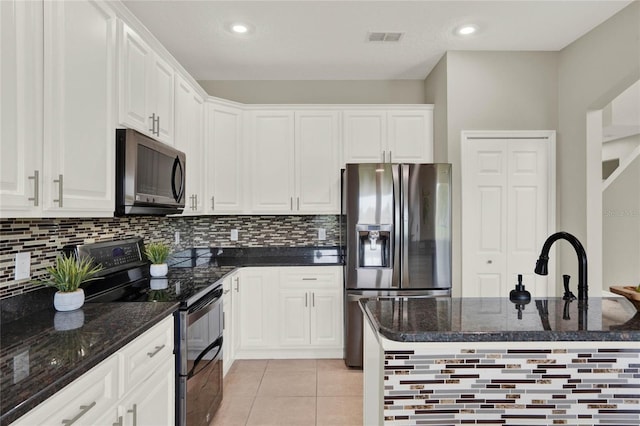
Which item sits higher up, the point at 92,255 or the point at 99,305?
the point at 92,255

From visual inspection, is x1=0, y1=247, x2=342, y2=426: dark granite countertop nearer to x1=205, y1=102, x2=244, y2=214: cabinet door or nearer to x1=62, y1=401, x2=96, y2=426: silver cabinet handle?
x1=62, y1=401, x2=96, y2=426: silver cabinet handle

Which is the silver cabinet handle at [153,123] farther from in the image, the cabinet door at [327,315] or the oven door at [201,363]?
the cabinet door at [327,315]

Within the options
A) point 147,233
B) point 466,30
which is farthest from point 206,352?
point 466,30

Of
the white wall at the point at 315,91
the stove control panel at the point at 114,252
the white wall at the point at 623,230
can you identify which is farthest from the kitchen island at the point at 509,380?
the white wall at the point at 623,230

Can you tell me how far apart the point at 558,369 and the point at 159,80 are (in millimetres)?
2674

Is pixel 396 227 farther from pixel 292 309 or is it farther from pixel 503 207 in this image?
pixel 292 309

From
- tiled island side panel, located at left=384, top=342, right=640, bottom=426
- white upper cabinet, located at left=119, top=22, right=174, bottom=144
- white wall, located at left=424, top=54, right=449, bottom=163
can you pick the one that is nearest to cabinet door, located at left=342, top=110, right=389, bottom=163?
white wall, located at left=424, top=54, right=449, bottom=163

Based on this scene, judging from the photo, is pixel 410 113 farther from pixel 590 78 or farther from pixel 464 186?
pixel 590 78

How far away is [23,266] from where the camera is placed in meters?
1.71

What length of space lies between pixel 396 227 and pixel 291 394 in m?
1.55

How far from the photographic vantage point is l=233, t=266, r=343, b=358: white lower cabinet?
3426 millimetres

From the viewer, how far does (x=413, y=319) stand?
1376mm

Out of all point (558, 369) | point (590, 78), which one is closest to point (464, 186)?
point (590, 78)

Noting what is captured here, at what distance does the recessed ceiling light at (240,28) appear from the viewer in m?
2.83
